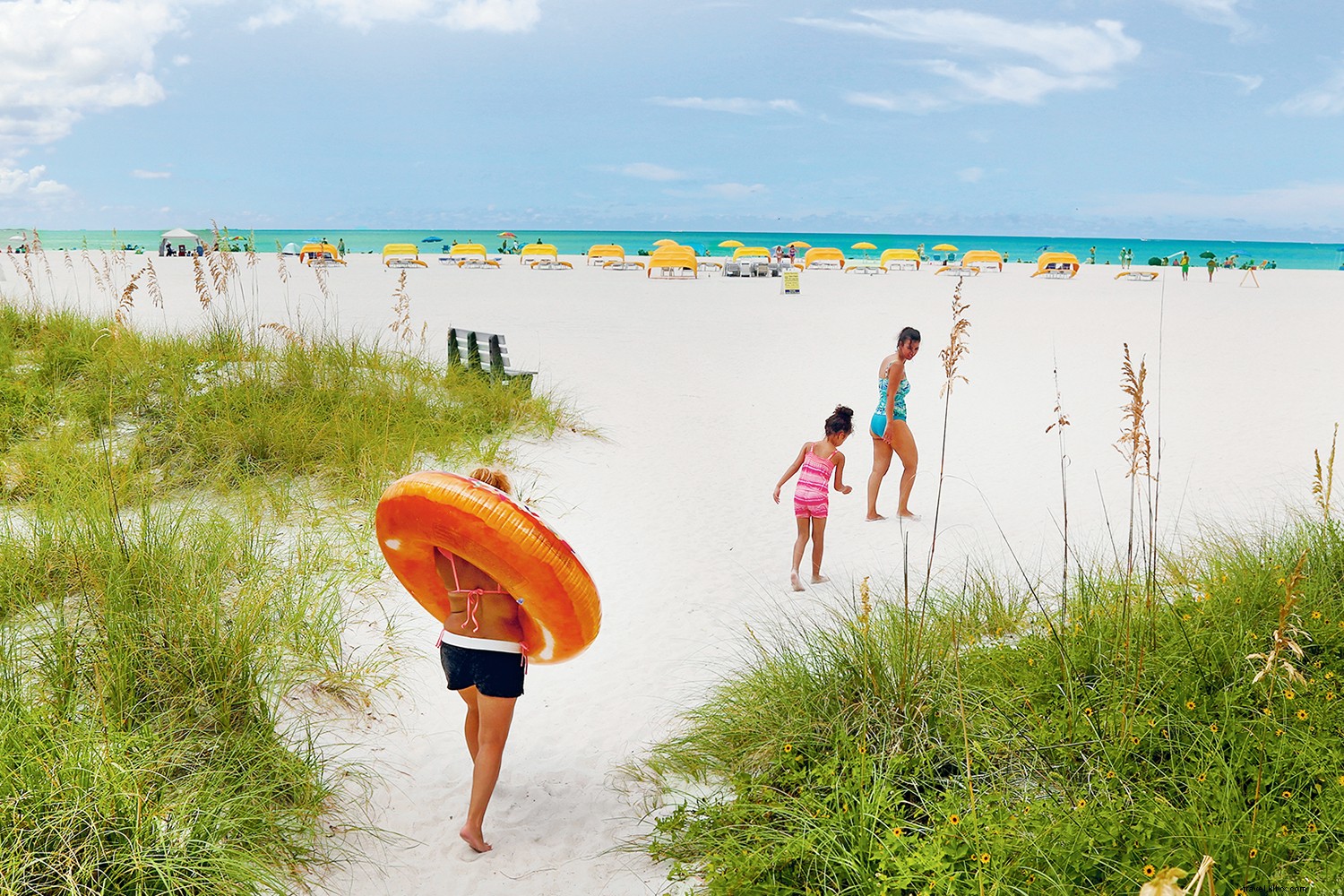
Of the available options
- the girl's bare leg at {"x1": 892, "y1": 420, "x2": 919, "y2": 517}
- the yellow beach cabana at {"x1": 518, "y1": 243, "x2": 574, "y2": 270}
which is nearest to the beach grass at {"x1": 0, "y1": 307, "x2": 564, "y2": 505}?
the girl's bare leg at {"x1": 892, "y1": 420, "x2": 919, "y2": 517}

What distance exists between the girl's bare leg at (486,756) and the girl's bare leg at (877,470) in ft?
15.8

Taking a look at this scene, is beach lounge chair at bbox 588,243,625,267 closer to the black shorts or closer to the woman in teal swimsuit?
the woman in teal swimsuit

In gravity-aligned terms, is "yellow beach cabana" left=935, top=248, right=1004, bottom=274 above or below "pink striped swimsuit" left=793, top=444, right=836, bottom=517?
above

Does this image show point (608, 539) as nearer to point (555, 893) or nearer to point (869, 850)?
point (555, 893)

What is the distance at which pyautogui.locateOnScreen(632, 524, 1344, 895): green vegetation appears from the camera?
2711mm

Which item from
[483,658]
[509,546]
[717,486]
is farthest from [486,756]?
[717,486]

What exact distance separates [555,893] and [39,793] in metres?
1.75

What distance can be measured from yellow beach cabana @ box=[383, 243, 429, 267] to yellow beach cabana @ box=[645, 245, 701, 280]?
10488 millimetres

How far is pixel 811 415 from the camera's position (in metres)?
11.7

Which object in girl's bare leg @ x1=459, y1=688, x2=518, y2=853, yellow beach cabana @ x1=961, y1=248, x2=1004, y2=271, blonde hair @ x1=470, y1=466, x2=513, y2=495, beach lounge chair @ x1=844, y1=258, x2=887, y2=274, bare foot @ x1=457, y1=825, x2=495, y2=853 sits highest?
yellow beach cabana @ x1=961, y1=248, x2=1004, y2=271

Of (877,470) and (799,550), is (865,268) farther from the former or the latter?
(799,550)

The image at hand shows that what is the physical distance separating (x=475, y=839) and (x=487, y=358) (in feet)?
25.7

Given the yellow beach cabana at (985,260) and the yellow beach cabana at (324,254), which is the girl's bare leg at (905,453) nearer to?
the yellow beach cabana at (324,254)

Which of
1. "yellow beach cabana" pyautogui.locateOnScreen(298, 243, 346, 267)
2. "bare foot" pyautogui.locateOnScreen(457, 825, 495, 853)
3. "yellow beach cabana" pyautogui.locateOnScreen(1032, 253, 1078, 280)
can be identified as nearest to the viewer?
"bare foot" pyautogui.locateOnScreen(457, 825, 495, 853)
